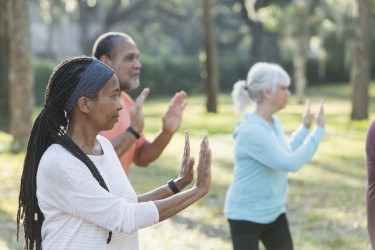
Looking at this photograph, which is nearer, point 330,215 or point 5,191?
point 330,215

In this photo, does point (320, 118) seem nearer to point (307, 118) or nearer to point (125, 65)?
point (307, 118)

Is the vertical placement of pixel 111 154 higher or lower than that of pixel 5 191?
higher

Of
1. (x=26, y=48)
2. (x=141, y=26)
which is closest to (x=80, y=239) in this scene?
(x=26, y=48)

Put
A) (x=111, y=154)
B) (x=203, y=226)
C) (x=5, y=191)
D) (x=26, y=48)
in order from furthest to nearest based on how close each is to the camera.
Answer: (x=26, y=48) → (x=5, y=191) → (x=203, y=226) → (x=111, y=154)

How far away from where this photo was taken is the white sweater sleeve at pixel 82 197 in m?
2.96

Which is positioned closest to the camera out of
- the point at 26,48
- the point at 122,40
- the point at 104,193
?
the point at 104,193

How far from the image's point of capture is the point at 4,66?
19984mm

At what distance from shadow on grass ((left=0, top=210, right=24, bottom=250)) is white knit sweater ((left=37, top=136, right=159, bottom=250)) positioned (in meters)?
4.88

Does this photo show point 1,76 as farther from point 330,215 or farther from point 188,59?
point 188,59

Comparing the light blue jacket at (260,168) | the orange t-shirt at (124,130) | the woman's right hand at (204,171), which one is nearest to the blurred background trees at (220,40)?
the orange t-shirt at (124,130)

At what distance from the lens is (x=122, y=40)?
5.26m

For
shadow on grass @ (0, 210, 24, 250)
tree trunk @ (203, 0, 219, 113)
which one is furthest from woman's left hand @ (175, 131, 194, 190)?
tree trunk @ (203, 0, 219, 113)

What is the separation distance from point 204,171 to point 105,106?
17.9 inches

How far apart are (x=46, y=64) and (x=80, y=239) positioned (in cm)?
3634
